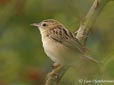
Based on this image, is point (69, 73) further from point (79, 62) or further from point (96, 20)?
point (96, 20)

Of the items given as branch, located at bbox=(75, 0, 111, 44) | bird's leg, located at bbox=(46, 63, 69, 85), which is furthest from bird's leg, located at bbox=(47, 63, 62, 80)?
branch, located at bbox=(75, 0, 111, 44)

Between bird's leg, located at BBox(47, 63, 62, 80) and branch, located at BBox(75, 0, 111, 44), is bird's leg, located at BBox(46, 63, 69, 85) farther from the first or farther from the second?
branch, located at BBox(75, 0, 111, 44)

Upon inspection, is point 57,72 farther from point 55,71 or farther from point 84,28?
point 84,28

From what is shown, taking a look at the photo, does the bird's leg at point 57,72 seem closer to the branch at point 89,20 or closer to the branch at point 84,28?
the branch at point 84,28

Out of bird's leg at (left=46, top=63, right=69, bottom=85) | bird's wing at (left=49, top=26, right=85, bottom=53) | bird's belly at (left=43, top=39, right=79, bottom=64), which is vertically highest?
bird's wing at (left=49, top=26, right=85, bottom=53)

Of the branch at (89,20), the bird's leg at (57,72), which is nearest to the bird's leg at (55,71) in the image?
the bird's leg at (57,72)

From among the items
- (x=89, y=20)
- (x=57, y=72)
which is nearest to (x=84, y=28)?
(x=89, y=20)
